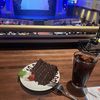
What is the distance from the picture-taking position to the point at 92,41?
840mm

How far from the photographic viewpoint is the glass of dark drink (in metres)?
0.59

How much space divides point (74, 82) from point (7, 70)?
0.29 meters

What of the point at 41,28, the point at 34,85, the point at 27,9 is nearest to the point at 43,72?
the point at 34,85

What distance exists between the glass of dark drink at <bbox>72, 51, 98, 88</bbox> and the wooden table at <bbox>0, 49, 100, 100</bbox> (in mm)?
41

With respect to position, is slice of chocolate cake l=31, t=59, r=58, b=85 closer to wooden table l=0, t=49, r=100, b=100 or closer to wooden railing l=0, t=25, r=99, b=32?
wooden table l=0, t=49, r=100, b=100

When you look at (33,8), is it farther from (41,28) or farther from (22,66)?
(22,66)

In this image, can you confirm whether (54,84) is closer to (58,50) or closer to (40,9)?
(58,50)

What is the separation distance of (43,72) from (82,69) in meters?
0.16

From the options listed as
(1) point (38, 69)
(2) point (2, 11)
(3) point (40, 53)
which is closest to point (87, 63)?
(1) point (38, 69)

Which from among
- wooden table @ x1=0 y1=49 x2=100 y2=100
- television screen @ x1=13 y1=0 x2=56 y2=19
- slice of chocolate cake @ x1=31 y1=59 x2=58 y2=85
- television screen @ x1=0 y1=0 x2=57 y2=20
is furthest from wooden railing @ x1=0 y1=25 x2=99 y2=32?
television screen @ x1=13 y1=0 x2=56 y2=19

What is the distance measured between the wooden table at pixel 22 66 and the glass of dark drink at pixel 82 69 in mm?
41

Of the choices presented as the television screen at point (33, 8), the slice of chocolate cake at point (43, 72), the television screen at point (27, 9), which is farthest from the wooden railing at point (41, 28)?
the television screen at point (33, 8)

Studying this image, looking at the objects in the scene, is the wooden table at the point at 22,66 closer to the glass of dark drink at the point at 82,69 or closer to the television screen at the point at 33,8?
the glass of dark drink at the point at 82,69

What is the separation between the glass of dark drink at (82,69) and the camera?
0.59m
